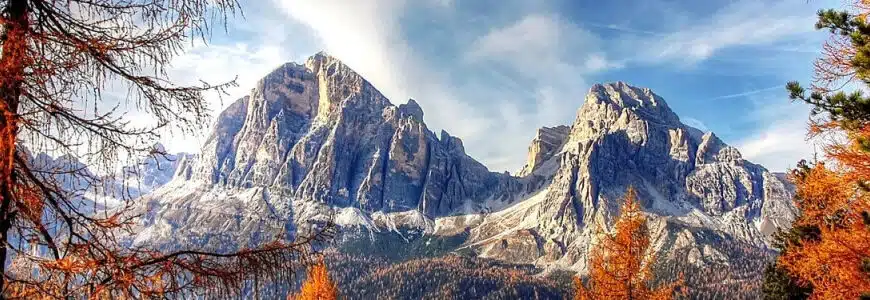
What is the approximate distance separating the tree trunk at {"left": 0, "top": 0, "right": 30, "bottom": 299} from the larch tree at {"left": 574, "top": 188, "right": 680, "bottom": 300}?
723 inches

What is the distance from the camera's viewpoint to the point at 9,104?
3955mm

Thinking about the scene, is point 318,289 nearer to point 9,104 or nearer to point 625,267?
point 625,267

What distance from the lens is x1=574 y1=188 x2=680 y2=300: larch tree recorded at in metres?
19.1

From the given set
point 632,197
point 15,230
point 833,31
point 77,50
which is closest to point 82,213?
point 15,230

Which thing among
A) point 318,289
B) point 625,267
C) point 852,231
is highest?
point 852,231

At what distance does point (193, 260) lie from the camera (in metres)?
4.57

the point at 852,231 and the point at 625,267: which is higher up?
the point at 852,231

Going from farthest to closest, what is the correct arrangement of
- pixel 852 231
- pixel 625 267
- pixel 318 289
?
pixel 318 289
pixel 625 267
pixel 852 231

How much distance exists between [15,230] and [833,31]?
14152 millimetres

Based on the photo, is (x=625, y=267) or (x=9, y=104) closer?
(x=9, y=104)

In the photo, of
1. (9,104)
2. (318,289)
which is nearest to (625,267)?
(318,289)

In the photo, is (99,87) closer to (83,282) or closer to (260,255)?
(83,282)

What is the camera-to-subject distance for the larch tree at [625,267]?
1908 centimetres

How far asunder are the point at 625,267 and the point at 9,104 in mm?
18881
